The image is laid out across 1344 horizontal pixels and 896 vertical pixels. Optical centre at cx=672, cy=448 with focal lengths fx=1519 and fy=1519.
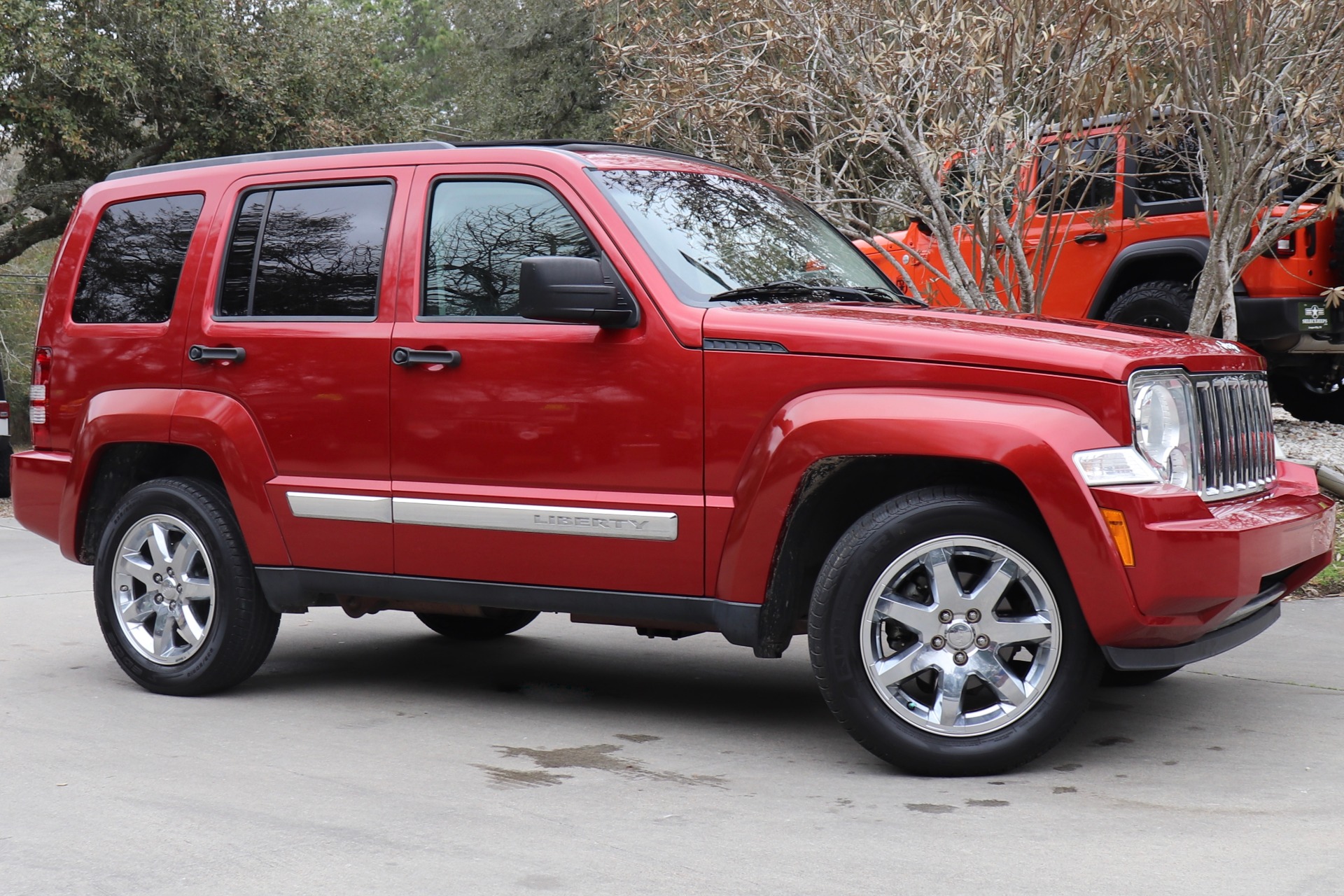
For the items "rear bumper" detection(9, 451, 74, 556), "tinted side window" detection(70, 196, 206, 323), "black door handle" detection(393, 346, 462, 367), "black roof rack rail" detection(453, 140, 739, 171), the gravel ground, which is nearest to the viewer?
"black door handle" detection(393, 346, 462, 367)

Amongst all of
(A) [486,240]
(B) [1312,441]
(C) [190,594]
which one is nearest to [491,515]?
(A) [486,240]

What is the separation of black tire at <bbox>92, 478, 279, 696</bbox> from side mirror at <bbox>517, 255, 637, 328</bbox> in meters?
1.76

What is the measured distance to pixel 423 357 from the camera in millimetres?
5246

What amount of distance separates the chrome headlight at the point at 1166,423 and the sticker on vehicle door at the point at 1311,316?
21.7 feet

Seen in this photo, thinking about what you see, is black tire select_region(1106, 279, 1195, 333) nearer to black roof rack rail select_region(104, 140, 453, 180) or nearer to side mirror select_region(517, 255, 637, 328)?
black roof rack rail select_region(104, 140, 453, 180)

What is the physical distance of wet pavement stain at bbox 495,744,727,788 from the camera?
4605 millimetres

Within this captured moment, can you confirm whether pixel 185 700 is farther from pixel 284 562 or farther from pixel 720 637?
pixel 720 637

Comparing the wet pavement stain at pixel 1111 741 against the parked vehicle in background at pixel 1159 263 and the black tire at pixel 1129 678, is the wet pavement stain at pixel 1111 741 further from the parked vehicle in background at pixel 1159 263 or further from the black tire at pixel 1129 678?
the parked vehicle in background at pixel 1159 263

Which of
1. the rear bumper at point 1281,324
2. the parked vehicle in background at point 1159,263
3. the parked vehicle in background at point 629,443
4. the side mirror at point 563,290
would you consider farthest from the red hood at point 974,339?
the rear bumper at point 1281,324

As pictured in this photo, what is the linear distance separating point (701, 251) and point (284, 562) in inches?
76.9

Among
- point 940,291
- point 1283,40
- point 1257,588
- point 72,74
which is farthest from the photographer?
point 72,74

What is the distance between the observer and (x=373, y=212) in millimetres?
5555

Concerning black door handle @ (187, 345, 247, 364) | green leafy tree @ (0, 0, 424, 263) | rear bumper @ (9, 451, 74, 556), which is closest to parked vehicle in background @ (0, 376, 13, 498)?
green leafy tree @ (0, 0, 424, 263)

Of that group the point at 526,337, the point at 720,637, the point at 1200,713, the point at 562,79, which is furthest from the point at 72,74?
the point at 1200,713
